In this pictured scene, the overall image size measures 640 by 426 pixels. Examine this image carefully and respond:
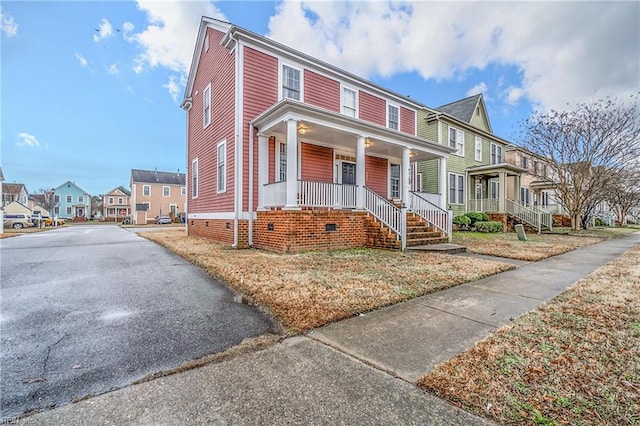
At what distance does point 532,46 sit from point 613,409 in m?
18.0

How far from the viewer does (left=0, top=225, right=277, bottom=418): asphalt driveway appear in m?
2.09

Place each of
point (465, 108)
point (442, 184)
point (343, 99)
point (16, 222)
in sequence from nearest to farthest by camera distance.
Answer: point (442, 184)
point (343, 99)
point (465, 108)
point (16, 222)

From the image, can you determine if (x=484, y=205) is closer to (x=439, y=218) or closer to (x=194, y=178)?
(x=439, y=218)

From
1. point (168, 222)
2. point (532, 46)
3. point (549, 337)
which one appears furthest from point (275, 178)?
point (168, 222)

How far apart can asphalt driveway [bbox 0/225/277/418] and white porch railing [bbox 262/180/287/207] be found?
3.69 m

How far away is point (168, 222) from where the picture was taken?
125 ft

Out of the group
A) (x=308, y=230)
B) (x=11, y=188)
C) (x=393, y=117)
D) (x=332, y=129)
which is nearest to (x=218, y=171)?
(x=332, y=129)

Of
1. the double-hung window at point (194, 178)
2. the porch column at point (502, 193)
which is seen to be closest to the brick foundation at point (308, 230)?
the double-hung window at point (194, 178)

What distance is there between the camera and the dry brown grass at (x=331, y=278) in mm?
3543

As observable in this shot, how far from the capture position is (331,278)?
16.2ft

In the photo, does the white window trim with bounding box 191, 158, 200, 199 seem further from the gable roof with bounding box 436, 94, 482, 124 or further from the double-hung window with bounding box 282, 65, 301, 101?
the gable roof with bounding box 436, 94, 482, 124

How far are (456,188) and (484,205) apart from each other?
215cm

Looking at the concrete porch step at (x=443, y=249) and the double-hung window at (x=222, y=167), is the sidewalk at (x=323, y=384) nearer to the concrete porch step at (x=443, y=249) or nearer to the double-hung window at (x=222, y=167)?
the concrete porch step at (x=443, y=249)

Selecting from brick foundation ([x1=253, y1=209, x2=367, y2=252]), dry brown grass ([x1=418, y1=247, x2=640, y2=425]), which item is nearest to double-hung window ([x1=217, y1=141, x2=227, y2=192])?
brick foundation ([x1=253, y1=209, x2=367, y2=252])
